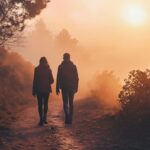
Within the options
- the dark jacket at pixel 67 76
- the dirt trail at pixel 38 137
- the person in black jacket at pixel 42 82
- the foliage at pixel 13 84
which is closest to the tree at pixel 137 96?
the dark jacket at pixel 67 76

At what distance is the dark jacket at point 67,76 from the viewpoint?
59.8 ft

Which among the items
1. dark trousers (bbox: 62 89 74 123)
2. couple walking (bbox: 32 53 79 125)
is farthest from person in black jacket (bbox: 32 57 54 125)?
dark trousers (bbox: 62 89 74 123)

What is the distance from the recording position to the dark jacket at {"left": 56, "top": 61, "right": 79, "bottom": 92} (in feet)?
59.8

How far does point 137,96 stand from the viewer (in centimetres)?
1712

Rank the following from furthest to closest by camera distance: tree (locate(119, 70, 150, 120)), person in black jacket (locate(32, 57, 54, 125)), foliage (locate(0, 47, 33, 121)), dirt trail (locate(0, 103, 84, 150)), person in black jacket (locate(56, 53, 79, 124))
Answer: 1. foliage (locate(0, 47, 33, 121))
2. person in black jacket (locate(56, 53, 79, 124))
3. person in black jacket (locate(32, 57, 54, 125))
4. tree (locate(119, 70, 150, 120))
5. dirt trail (locate(0, 103, 84, 150))

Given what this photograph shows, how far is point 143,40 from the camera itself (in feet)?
502

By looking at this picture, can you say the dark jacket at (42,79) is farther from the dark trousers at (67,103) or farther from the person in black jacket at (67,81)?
the dark trousers at (67,103)

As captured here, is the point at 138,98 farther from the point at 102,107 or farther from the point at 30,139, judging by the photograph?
the point at 102,107

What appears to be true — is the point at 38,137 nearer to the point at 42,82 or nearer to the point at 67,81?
the point at 42,82

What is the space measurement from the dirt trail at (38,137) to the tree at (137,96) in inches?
81.3

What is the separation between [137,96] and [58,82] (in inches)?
113

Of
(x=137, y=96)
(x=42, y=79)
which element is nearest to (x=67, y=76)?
(x=42, y=79)

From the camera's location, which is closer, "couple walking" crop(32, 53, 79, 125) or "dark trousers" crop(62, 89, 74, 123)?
"couple walking" crop(32, 53, 79, 125)

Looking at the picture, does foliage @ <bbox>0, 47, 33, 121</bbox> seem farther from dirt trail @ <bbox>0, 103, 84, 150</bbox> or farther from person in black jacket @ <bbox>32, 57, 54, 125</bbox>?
dirt trail @ <bbox>0, 103, 84, 150</bbox>
